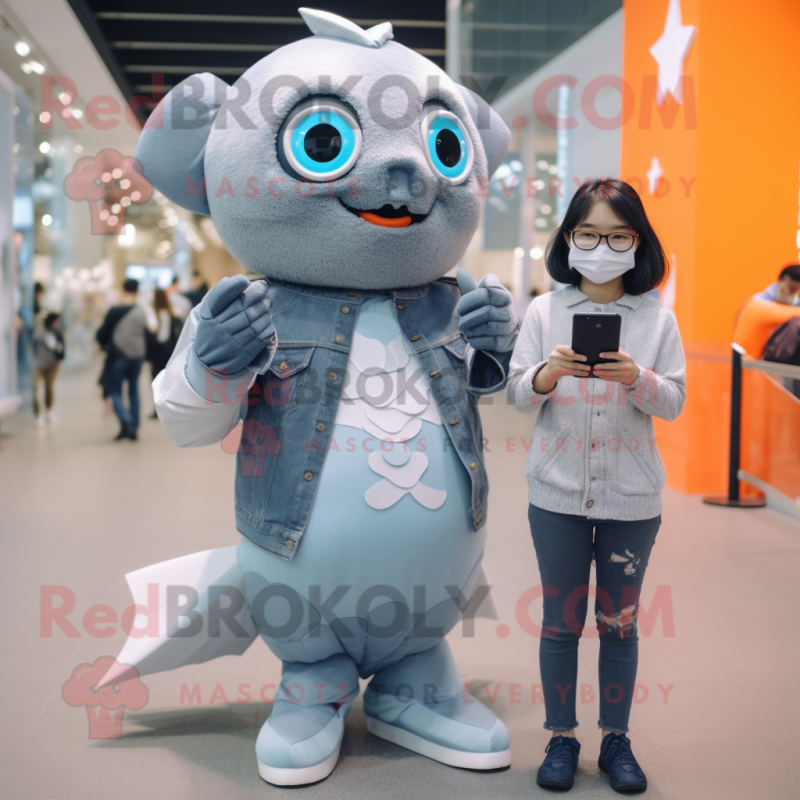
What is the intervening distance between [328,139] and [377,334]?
1.52ft

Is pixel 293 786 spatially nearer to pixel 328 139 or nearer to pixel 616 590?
pixel 616 590

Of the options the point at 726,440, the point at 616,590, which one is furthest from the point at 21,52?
the point at 616,590

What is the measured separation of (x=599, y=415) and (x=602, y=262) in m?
0.34

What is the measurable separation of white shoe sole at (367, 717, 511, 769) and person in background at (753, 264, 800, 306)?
349 centimetres

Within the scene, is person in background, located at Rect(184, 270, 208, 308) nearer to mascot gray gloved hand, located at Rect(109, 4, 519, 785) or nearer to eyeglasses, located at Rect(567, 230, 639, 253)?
mascot gray gloved hand, located at Rect(109, 4, 519, 785)

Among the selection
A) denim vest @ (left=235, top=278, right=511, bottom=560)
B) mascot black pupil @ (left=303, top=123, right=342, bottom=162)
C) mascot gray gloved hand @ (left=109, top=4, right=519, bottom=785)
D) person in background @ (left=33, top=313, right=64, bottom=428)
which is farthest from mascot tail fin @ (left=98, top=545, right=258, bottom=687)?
person in background @ (left=33, top=313, right=64, bottom=428)

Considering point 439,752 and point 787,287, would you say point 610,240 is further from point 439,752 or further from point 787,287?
point 787,287

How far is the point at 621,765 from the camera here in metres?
2.03

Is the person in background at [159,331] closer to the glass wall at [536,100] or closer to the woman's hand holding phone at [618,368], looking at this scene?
the glass wall at [536,100]

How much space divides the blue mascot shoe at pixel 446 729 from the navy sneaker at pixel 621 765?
9.3 inches

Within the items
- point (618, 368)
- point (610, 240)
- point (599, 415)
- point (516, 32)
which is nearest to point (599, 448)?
point (599, 415)

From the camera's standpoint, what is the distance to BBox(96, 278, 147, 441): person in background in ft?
24.2

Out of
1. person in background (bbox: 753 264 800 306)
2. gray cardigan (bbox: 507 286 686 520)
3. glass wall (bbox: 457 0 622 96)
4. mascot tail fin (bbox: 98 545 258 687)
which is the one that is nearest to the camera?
gray cardigan (bbox: 507 286 686 520)

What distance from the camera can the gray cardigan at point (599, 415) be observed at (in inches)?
75.5
